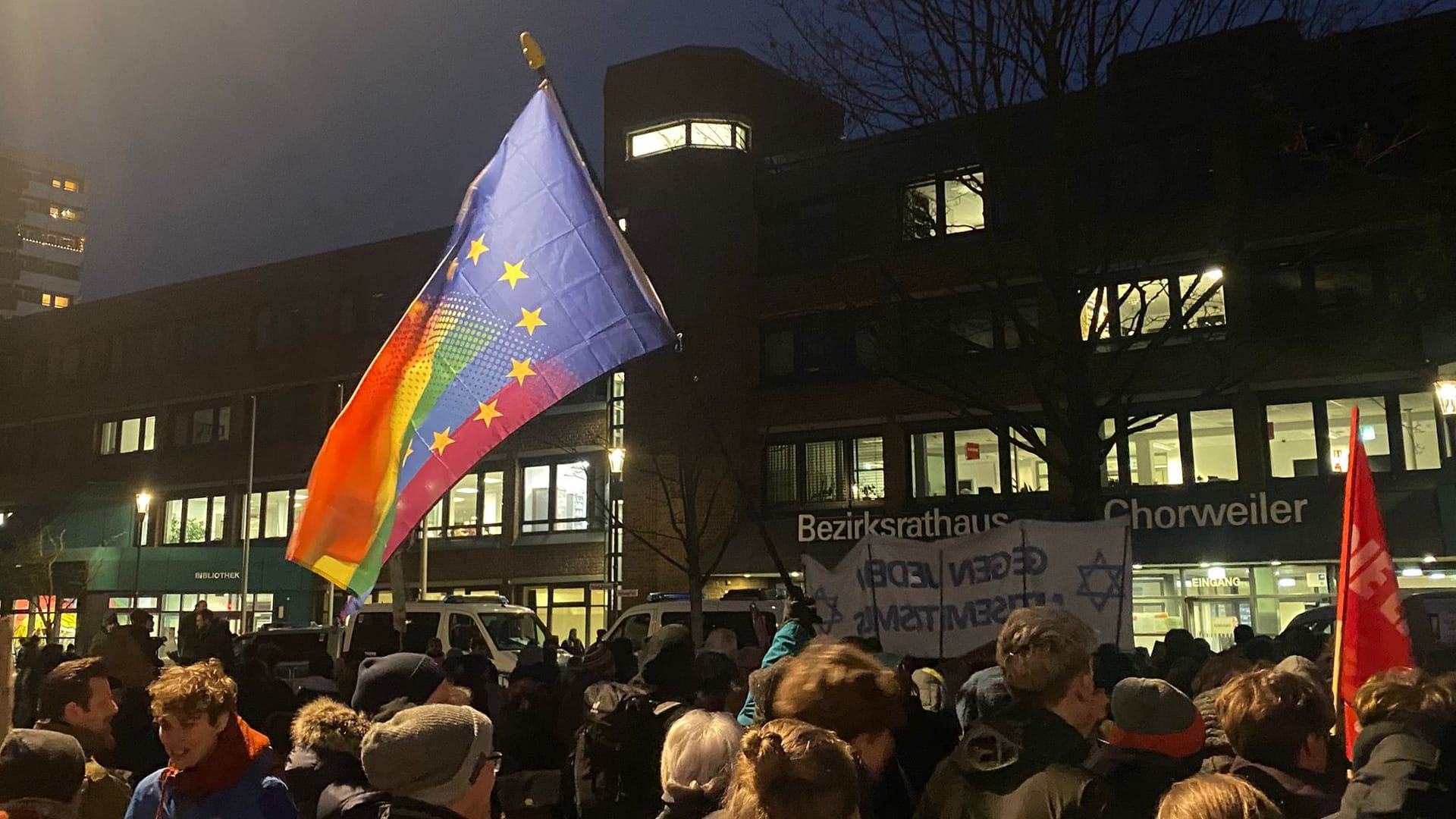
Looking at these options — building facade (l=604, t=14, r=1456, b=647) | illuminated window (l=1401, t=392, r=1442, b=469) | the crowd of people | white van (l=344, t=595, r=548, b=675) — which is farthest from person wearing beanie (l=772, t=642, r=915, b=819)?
illuminated window (l=1401, t=392, r=1442, b=469)

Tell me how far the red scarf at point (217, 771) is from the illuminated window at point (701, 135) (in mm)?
30071

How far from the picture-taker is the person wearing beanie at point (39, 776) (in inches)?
152

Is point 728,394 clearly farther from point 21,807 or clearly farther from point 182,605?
point 21,807

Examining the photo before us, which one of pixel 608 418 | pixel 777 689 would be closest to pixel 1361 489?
pixel 777 689

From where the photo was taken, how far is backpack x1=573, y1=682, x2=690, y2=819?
529 centimetres

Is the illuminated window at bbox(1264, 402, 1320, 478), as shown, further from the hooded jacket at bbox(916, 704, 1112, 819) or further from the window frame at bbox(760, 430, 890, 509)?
the hooded jacket at bbox(916, 704, 1112, 819)

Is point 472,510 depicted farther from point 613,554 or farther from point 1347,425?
point 1347,425

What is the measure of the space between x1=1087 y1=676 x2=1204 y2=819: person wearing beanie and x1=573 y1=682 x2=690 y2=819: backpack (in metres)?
2.04

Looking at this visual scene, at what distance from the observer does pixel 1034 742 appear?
3240 mm

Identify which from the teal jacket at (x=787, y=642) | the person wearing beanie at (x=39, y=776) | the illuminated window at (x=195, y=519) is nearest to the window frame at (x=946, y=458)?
the teal jacket at (x=787, y=642)

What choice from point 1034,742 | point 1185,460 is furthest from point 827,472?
point 1034,742

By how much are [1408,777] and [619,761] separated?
3.01 m

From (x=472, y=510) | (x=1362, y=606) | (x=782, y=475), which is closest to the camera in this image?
(x=1362, y=606)

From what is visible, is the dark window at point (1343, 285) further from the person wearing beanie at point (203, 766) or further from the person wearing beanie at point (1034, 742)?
the person wearing beanie at point (203, 766)
